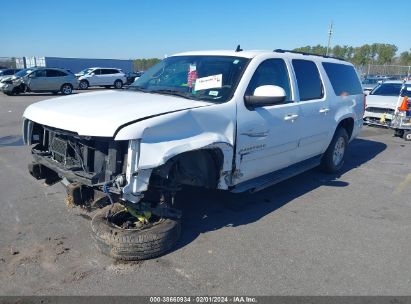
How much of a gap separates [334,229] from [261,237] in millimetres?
948

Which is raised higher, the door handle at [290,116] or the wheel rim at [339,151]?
the door handle at [290,116]

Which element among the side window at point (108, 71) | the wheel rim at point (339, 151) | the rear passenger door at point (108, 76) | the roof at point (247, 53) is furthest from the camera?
the side window at point (108, 71)

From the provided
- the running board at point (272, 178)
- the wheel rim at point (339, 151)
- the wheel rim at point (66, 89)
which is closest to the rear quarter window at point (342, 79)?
the wheel rim at point (339, 151)

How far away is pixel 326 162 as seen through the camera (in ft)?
21.2

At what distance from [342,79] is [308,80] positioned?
4.56 ft

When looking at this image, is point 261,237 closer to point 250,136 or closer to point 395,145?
point 250,136

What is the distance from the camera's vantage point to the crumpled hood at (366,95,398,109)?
432 inches

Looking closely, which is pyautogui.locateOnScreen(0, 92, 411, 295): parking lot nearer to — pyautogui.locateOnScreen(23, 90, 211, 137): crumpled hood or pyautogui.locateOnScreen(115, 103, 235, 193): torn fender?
pyautogui.locateOnScreen(115, 103, 235, 193): torn fender

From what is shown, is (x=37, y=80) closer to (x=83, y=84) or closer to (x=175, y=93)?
(x=83, y=84)

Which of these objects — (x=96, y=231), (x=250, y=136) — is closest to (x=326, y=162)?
(x=250, y=136)

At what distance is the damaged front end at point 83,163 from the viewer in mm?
3211

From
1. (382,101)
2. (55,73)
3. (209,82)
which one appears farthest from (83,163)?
(55,73)

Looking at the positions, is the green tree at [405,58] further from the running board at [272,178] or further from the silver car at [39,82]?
the running board at [272,178]

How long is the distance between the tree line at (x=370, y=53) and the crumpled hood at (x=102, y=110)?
48905 mm
